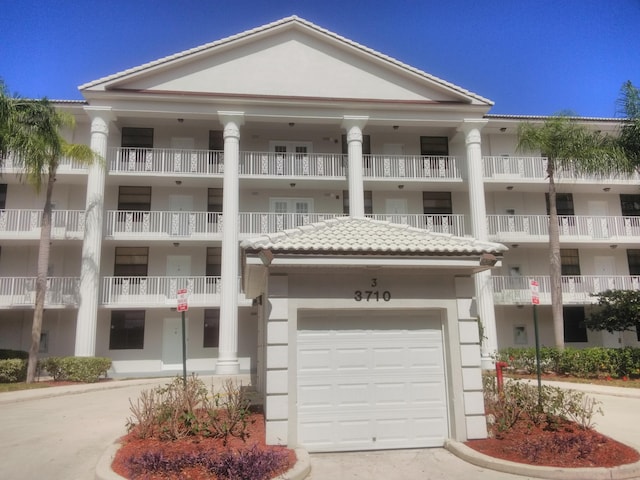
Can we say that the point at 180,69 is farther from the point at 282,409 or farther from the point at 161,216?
the point at 282,409

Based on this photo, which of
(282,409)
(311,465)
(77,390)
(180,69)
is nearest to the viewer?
(311,465)

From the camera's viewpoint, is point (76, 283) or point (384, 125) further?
point (384, 125)

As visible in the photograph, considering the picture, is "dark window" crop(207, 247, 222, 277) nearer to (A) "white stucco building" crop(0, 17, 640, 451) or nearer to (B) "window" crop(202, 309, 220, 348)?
(A) "white stucco building" crop(0, 17, 640, 451)

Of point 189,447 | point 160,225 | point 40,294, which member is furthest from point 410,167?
point 189,447

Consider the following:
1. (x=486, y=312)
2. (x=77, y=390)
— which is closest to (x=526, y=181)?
(x=486, y=312)

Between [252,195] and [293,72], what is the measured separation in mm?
6422

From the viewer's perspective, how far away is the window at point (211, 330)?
78.2ft

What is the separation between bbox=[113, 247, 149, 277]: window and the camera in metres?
24.0

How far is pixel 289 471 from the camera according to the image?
644 centimetres

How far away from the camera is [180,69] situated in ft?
75.9

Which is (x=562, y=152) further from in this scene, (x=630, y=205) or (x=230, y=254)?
(x=230, y=254)

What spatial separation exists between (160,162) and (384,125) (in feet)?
37.2

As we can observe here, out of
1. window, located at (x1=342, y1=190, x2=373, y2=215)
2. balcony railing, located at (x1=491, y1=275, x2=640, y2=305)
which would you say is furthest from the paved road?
window, located at (x1=342, y1=190, x2=373, y2=215)

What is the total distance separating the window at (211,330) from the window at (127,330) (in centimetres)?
303
